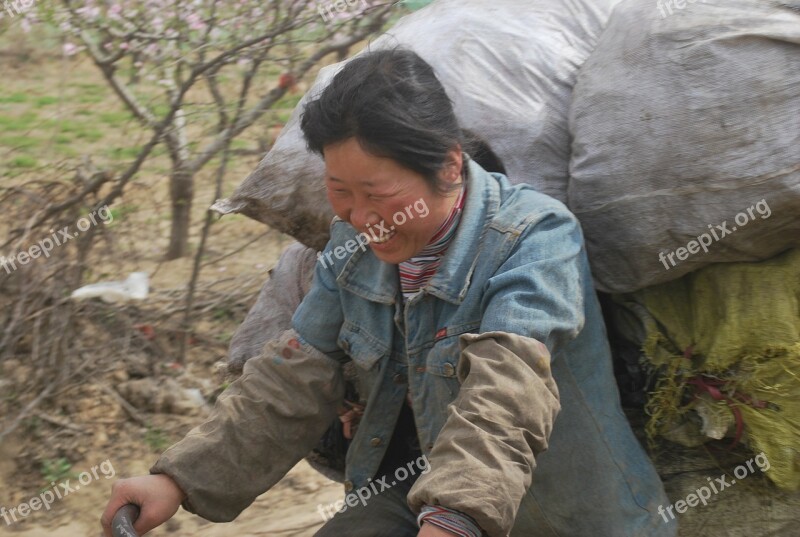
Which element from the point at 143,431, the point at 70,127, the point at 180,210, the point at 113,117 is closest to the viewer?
the point at 143,431

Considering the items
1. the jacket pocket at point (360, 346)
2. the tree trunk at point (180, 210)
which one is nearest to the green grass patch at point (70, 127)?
the tree trunk at point (180, 210)

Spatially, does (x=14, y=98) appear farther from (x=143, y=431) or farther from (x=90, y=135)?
(x=143, y=431)

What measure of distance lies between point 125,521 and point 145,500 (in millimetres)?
113

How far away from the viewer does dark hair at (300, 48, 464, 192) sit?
1996 millimetres

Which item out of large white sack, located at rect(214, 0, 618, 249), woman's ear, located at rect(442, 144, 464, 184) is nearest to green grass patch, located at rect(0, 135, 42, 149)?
large white sack, located at rect(214, 0, 618, 249)

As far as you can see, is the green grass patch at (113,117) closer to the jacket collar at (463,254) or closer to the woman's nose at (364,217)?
the jacket collar at (463,254)

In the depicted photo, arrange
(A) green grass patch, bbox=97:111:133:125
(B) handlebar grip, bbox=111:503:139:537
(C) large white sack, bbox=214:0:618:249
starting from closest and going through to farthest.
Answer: (B) handlebar grip, bbox=111:503:139:537 < (C) large white sack, bbox=214:0:618:249 < (A) green grass patch, bbox=97:111:133:125

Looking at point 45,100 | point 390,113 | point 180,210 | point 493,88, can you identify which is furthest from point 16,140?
point 390,113

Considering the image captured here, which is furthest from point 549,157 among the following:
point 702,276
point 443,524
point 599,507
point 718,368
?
point 443,524

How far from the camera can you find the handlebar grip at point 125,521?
1995 mm

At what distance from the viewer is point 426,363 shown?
84.2 inches

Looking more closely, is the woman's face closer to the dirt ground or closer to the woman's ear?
the woman's ear

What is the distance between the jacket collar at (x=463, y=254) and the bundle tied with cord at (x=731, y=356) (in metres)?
0.48

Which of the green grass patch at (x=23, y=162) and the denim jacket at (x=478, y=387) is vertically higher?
the denim jacket at (x=478, y=387)
